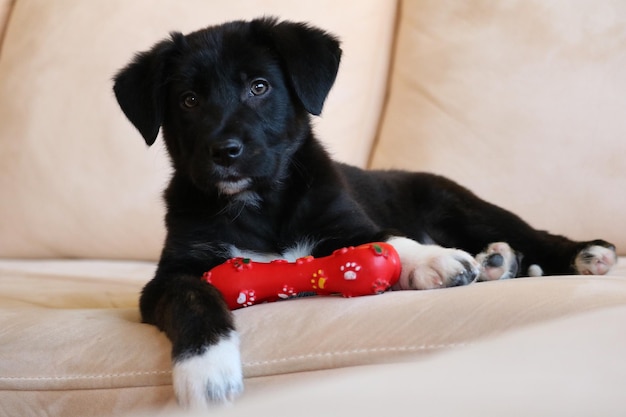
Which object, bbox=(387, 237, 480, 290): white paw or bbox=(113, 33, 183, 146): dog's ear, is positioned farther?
bbox=(113, 33, 183, 146): dog's ear

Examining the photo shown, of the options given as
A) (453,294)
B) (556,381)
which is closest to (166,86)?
(453,294)

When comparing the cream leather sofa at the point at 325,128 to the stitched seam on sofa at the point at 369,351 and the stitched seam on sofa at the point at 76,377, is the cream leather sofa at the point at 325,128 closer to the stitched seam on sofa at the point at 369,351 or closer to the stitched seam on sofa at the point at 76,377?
the stitched seam on sofa at the point at 76,377

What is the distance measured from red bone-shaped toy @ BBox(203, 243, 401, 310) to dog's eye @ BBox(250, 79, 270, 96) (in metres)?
0.64

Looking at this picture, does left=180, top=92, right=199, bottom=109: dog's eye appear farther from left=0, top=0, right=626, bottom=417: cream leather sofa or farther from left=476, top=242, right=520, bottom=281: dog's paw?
left=476, top=242, right=520, bottom=281: dog's paw

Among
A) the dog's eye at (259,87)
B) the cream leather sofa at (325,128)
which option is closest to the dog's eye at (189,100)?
the dog's eye at (259,87)

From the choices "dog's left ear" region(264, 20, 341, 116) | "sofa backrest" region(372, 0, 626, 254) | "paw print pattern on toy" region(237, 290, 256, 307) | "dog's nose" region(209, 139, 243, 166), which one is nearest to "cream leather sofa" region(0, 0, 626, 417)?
"sofa backrest" region(372, 0, 626, 254)

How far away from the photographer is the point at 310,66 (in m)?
2.32

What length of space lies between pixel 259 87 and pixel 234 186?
1.13 feet

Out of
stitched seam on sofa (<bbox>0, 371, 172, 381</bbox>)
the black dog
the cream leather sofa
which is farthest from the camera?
the cream leather sofa

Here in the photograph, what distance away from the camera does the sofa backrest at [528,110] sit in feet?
9.77

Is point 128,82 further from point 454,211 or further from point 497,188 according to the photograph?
point 497,188

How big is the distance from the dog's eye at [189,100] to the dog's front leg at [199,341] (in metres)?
0.66

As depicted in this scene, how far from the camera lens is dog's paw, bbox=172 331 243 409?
4.63 feet

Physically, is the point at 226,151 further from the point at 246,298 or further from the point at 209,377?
the point at 209,377
